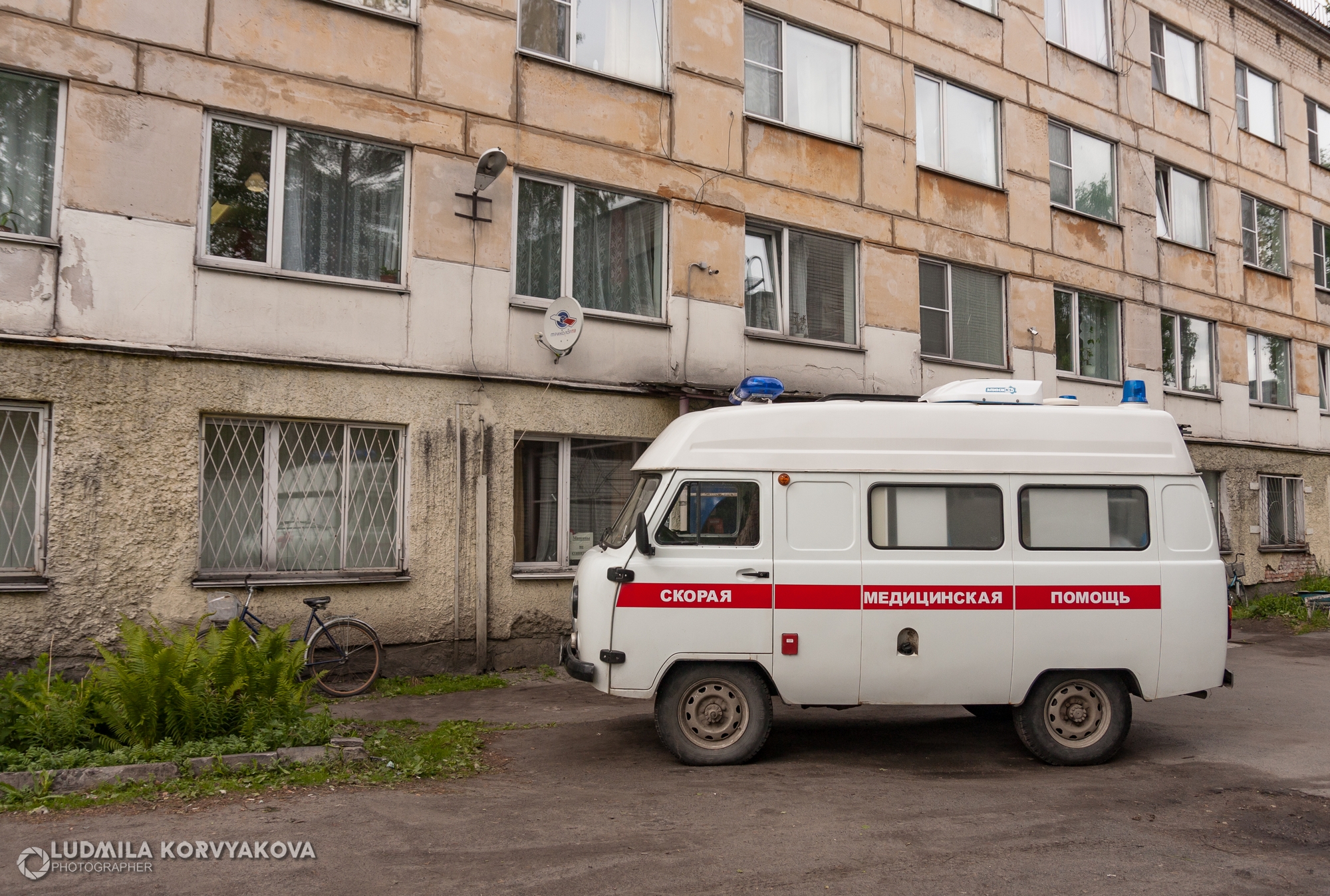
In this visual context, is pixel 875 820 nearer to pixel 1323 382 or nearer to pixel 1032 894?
pixel 1032 894

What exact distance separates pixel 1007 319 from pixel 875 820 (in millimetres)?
11649

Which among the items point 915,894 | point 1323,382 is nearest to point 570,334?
point 915,894

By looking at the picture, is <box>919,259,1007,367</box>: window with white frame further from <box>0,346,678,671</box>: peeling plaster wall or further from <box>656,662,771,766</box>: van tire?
<box>656,662,771,766</box>: van tire

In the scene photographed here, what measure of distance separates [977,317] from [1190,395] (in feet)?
18.8

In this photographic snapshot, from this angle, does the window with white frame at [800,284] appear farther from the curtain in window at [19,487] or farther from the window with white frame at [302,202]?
the curtain in window at [19,487]

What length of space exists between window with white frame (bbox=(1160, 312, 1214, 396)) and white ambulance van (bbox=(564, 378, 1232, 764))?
12.3 m

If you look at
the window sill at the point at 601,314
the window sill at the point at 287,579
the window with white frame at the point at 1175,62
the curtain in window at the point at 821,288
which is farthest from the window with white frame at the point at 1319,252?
the window sill at the point at 287,579

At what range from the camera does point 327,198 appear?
10.5 meters

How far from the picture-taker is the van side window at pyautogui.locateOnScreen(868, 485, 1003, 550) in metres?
7.31

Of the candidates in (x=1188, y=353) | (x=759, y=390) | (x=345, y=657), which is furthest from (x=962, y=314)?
(x=345, y=657)

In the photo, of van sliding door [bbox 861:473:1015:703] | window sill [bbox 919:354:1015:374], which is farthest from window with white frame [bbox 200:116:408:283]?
window sill [bbox 919:354:1015:374]

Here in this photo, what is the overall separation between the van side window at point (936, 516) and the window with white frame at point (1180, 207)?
537 inches

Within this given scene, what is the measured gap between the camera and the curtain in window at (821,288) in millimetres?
13727

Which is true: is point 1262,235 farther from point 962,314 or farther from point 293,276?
point 293,276
